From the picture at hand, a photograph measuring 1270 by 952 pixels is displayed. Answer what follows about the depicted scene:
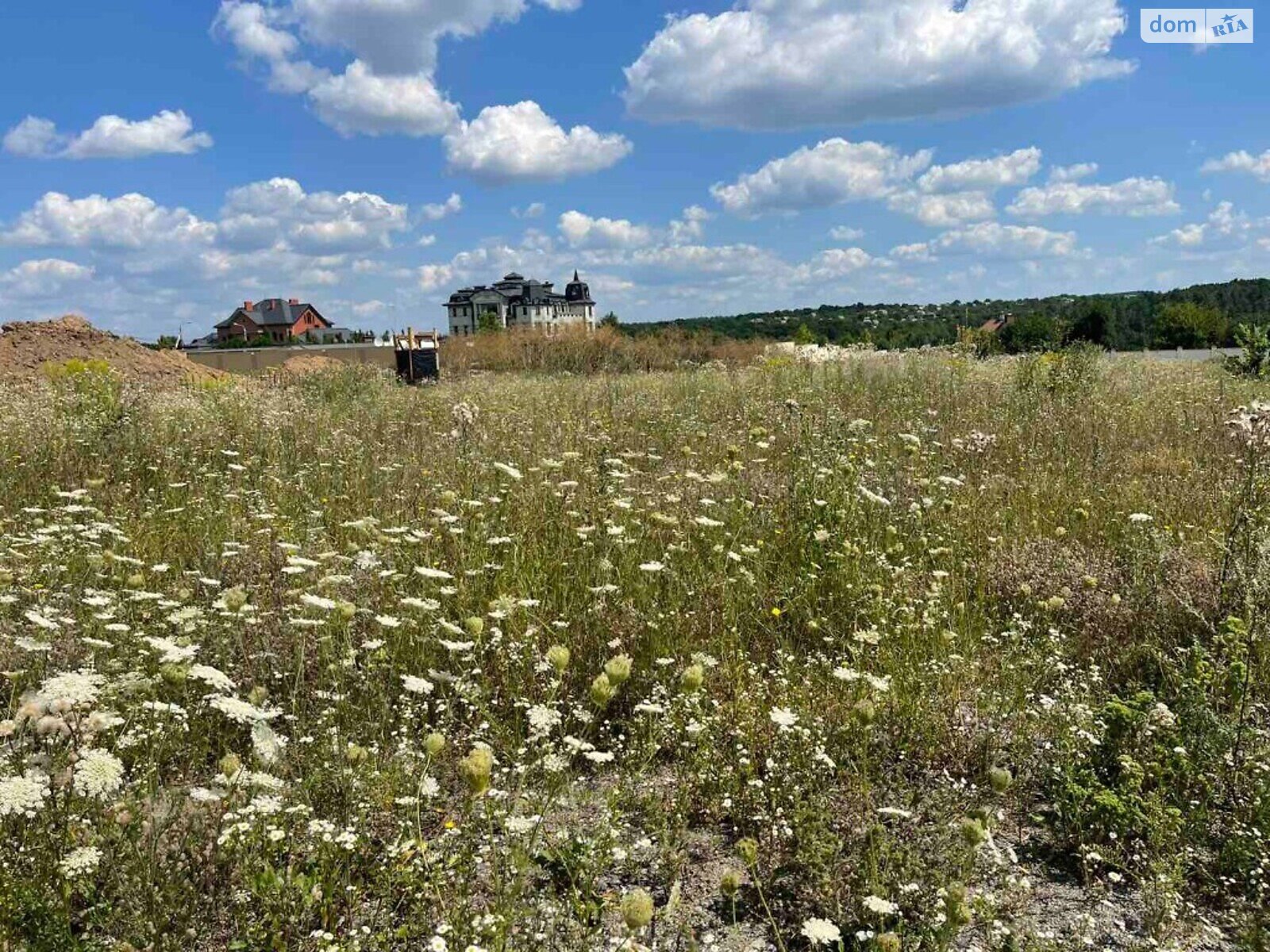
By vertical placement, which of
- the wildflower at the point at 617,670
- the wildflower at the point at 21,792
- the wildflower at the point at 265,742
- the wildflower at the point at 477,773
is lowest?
the wildflower at the point at 265,742

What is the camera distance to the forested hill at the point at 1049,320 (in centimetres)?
1558

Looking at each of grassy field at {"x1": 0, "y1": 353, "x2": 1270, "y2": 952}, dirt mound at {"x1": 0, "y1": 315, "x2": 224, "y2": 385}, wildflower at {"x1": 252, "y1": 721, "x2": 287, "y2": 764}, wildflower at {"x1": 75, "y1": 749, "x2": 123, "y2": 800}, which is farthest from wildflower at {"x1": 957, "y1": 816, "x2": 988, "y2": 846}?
dirt mound at {"x1": 0, "y1": 315, "x2": 224, "y2": 385}

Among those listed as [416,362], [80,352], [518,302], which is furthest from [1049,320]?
[518,302]

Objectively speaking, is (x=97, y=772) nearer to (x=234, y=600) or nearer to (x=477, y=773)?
(x=234, y=600)

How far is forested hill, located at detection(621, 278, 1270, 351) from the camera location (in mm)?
15578

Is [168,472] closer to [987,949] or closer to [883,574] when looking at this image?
[883,574]

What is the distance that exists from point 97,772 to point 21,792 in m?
0.13

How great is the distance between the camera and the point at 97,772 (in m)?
1.71

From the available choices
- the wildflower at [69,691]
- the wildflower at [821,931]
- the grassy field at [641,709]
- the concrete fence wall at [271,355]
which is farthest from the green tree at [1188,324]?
the wildflower at [69,691]

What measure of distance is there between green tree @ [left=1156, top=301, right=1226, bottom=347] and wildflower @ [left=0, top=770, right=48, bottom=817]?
4352 cm

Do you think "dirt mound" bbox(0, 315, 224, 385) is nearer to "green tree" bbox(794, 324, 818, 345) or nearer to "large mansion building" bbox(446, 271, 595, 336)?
"green tree" bbox(794, 324, 818, 345)

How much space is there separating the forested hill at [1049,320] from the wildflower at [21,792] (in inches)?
440

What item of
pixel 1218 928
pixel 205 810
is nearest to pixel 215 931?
pixel 205 810

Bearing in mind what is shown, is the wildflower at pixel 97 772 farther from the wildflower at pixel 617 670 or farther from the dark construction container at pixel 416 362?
the dark construction container at pixel 416 362
